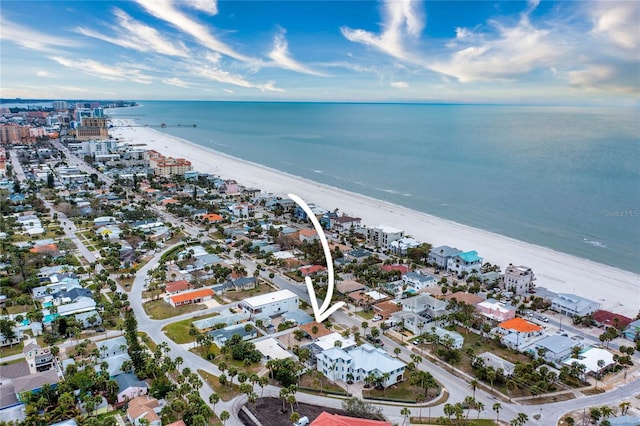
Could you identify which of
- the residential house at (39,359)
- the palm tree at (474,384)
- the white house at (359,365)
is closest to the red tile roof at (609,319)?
the palm tree at (474,384)

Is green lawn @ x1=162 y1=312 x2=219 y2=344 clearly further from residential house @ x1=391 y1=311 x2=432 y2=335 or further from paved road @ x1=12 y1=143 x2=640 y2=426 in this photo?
residential house @ x1=391 y1=311 x2=432 y2=335

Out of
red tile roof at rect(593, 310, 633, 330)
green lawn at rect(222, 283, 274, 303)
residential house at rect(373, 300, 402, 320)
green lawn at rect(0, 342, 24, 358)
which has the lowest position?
green lawn at rect(0, 342, 24, 358)

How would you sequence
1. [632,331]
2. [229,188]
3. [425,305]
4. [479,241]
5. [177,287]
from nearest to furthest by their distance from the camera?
[632,331] < [425,305] < [177,287] < [479,241] < [229,188]

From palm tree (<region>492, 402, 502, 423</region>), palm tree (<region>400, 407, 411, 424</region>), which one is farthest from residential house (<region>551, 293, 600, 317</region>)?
palm tree (<region>400, 407, 411, 424</region>)

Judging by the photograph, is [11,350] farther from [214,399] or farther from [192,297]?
[214,399]

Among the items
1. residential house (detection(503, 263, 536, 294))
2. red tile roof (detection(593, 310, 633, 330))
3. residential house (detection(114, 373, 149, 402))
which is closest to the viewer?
residential house (detection(114, 373, 149, 402))

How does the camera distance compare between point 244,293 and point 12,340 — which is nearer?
point 12,340

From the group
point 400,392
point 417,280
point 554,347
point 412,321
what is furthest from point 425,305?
point 400,392
